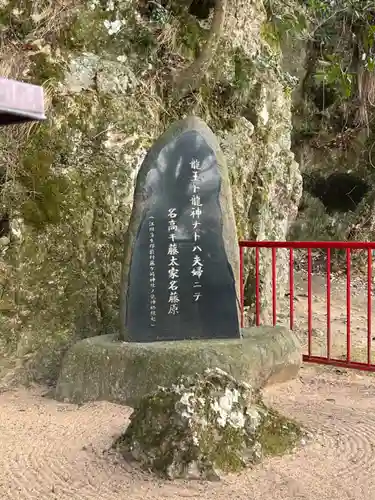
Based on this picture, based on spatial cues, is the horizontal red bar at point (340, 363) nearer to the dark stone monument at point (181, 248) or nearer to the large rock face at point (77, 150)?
the dark stone monument at point (181, 248)

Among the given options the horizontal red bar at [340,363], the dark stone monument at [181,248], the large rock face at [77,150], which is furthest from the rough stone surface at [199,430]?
the large rock face at [77,150]

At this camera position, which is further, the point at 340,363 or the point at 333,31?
the point at 333,31

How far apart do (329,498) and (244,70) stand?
4853mm

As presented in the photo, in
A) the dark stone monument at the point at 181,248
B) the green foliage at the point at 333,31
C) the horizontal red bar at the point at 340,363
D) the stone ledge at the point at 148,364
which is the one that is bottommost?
the horizontal red bar at the point at 340,363

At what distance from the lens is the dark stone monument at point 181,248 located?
A: 14.9ft

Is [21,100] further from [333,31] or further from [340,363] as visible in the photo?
[333,31]

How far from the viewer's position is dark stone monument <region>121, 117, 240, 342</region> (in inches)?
179

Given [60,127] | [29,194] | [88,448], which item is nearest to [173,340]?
[88,448]

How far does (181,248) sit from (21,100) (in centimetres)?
314

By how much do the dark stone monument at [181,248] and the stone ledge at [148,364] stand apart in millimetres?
202

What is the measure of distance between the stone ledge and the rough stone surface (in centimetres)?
82

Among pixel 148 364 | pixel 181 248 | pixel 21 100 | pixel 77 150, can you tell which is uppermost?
pixel 77 150

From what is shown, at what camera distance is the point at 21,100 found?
1492mm

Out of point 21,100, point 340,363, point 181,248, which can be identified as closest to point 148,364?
point 181,248
